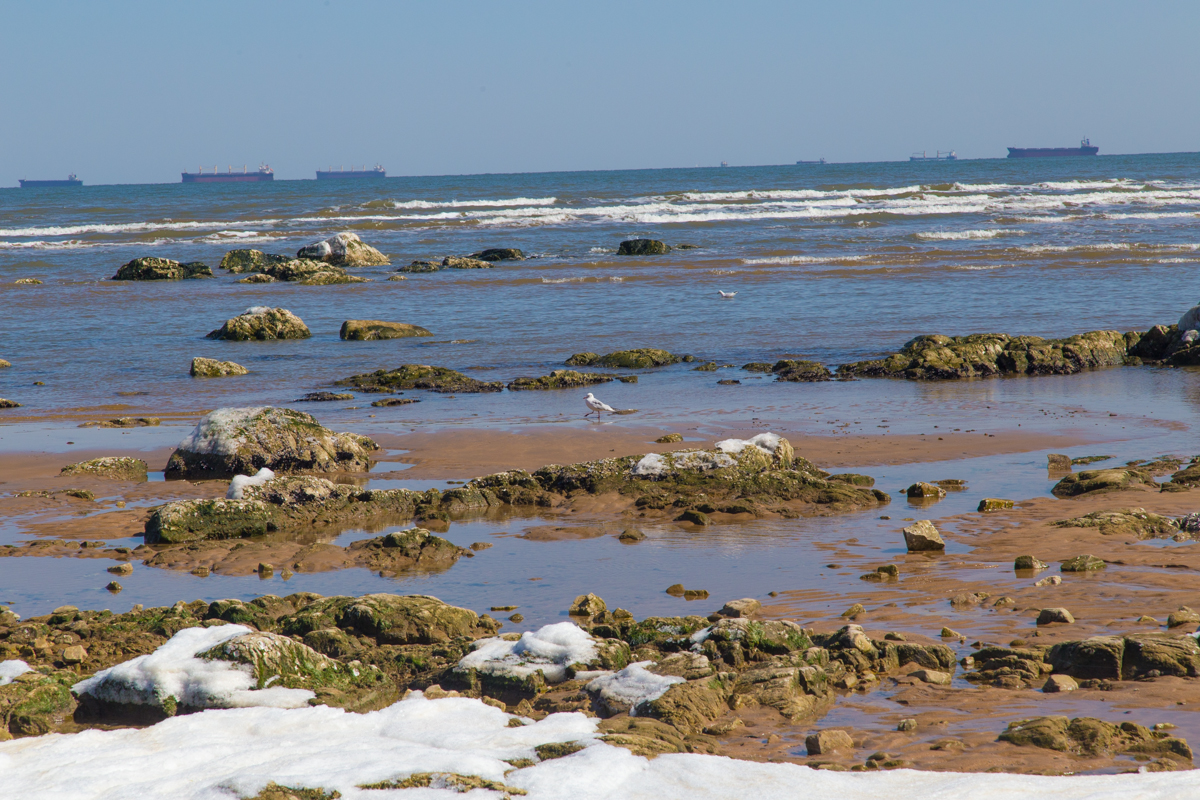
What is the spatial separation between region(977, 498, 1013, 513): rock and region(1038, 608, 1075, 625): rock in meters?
2.23

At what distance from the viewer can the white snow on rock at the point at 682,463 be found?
8109 mm

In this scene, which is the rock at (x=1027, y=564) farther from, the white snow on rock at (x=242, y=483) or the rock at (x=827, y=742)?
the white snow on rock at (x=242, y=483)

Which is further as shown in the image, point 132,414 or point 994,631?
point 132,414

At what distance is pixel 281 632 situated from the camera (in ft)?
17.1

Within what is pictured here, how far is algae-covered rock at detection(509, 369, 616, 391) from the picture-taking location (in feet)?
43.8

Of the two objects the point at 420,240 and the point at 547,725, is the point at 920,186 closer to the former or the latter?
the point at 420,240

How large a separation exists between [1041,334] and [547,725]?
46.6 ft

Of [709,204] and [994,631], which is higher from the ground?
[709,204]

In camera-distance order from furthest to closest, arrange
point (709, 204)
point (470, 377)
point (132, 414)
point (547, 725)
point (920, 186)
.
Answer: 1. point (920, 186)
2. point (709, 204)
3. point (470, 377)
4. point (132, 414)
5. point (547, 725)

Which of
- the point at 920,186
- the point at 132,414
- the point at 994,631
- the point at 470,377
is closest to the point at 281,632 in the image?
the point at 994,631

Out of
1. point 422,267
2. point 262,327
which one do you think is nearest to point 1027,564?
point 262,327

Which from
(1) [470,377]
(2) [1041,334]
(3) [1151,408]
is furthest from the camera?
(2) [1041,334]

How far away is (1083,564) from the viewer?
5.90 m

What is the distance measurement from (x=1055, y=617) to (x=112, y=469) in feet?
25.1
